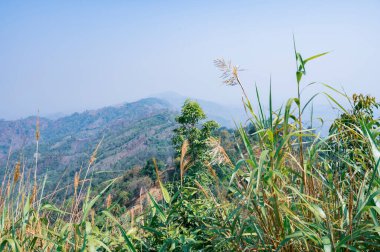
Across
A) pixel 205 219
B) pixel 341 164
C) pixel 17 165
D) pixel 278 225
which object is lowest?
pixel 205 219

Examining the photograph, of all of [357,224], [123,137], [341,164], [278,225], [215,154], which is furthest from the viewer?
[123,137]

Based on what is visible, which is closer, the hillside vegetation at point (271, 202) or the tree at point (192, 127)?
the hillside vegetation at point (271, 202)

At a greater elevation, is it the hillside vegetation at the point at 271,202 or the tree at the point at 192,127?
the hillside vegetation at the point at 271,202

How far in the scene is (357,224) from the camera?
1.07 meters

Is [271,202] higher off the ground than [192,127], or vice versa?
[271,202]

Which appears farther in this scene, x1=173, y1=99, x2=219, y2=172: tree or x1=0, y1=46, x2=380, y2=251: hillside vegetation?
x1=173, y1=99, x2=219, y2=172: tree

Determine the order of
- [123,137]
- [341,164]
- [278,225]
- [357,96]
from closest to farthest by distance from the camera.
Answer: [278,225], [341,164], [357,96], [123,137]

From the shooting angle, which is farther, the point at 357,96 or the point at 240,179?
the point at 357,96

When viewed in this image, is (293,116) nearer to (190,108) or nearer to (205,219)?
(205,219)

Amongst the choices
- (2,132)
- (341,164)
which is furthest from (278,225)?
(2,132)

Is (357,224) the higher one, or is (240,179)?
(240,179)

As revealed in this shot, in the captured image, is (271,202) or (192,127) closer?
(271,202)

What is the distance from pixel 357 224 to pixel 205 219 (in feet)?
2.58

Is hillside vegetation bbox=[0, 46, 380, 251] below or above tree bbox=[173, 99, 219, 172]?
above
